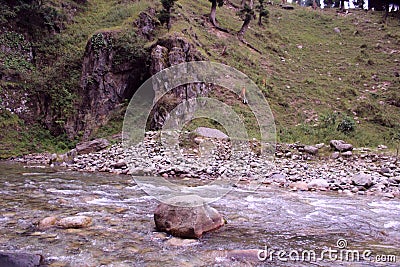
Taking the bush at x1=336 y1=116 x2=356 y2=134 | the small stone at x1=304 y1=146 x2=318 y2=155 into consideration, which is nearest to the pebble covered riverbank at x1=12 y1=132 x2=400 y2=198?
the small stone at x1=304 y1=146 x2=318 y2=155

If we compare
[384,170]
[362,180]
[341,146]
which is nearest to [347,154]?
[341,146]

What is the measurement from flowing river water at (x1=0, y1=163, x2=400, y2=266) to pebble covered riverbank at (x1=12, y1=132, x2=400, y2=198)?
1549 mm

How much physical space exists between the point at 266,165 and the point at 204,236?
784 cm

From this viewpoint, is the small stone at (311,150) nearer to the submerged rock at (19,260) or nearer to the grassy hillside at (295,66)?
the grassy hillside at (295,66)

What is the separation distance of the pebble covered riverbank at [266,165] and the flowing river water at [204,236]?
1.55 metres

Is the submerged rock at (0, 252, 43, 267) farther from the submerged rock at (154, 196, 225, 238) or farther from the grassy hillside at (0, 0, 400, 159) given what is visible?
the grassy hillside at (0, 0, 400, 159)

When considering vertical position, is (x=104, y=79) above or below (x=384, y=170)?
above

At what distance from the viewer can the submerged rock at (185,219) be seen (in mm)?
4156

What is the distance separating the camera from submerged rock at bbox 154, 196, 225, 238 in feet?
13.6

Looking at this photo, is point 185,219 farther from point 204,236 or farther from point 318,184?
point 318,184

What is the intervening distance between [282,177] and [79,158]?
8.08 m

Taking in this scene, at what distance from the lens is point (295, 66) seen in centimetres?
2503

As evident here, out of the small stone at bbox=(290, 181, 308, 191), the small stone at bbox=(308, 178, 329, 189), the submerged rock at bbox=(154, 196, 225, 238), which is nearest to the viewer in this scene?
the submerged rock at bbox=(154, 196, 225, 238)

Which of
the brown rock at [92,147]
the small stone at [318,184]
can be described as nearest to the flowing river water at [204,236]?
the small stone at [318,184]
